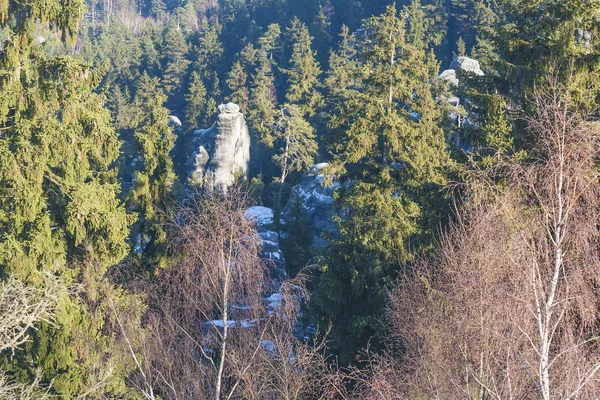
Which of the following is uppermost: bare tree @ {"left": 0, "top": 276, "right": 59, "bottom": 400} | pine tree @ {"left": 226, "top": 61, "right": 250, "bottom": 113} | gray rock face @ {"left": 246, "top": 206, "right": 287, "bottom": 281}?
pine tree @ {"left": 226, "top": 61, "right": 250, "bottom": 113}

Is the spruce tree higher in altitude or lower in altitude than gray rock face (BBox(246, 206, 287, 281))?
higher

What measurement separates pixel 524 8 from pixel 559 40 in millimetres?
1374

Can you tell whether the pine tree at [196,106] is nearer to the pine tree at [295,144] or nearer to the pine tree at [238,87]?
the pine tree at [238,87]

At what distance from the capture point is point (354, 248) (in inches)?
704

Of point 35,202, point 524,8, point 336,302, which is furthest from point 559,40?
point 35,202

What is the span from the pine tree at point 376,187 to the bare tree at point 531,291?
6228 mm

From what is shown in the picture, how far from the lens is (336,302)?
59.8ft

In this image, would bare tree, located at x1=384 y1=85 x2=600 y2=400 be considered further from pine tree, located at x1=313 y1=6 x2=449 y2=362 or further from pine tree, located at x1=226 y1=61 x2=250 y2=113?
pine tree, located at x1=226 y1=61 x2=250 y2=113

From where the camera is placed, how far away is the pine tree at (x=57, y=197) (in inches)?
471

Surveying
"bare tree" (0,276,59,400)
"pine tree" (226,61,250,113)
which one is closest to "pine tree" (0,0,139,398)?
"bare tree" (0,276,59,400)

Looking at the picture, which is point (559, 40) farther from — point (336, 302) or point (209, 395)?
point (209, 395)

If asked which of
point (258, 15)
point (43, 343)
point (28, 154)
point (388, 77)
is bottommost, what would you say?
point (43, 343)

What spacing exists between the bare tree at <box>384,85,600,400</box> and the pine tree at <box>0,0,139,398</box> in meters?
6.60

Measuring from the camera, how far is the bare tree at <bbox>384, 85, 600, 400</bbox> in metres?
6.78
